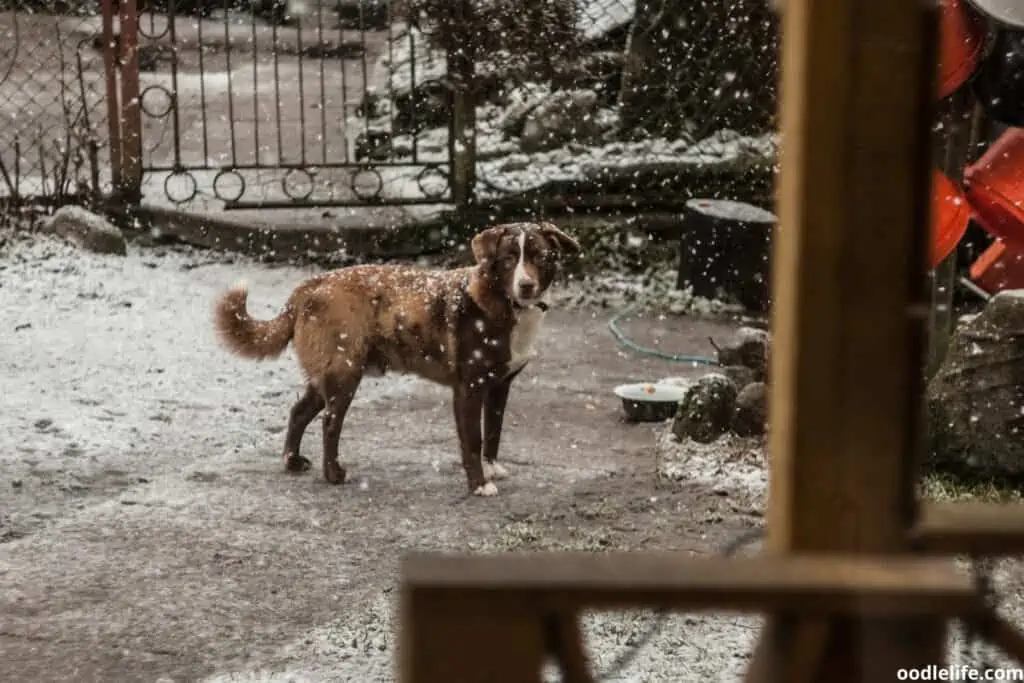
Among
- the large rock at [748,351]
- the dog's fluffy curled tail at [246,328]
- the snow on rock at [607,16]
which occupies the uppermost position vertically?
the snow on rock at [607,16]

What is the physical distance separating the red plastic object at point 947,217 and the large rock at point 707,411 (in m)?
0.96

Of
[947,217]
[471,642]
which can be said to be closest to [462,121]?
[947,217]

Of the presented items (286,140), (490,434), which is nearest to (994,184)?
(490,434)

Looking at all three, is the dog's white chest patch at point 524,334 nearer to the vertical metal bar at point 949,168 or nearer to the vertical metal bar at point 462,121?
the vertical metal bar at point 949,168

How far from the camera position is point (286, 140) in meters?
11.0

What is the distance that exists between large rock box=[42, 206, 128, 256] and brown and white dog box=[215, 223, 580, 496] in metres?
3.69

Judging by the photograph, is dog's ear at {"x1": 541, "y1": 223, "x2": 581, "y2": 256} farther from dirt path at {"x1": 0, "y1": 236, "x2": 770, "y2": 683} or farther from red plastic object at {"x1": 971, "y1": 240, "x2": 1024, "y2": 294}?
red plastic object at {"x1": 971, "y1": 240, "x2": 1024, "y2": 294}

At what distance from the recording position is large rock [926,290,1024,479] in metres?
4.95

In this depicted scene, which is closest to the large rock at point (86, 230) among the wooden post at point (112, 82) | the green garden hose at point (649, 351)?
the wooden post at point (112, 82)

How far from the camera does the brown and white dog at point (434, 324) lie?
5023 millimetres

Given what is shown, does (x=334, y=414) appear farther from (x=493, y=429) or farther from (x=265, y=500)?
(x=493, y=429)

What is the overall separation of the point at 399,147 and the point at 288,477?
16.4 ft

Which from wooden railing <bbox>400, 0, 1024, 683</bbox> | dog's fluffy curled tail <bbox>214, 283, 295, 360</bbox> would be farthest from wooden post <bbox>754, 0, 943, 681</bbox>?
dog's fluffy curled tail <bbox>214, 283, 295, 360</bbox>

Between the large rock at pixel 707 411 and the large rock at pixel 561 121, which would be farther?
the large rock at pixel 561 121
